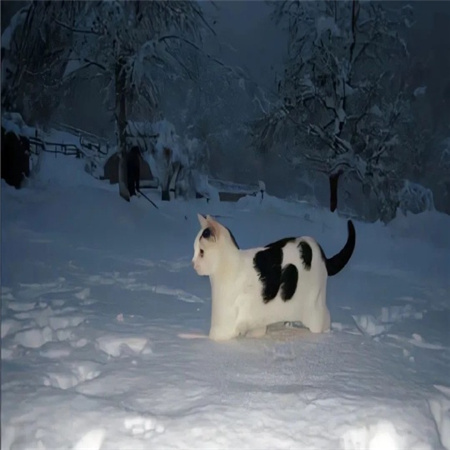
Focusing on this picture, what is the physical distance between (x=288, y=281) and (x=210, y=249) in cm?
25

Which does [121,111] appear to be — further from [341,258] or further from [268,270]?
[341,258]

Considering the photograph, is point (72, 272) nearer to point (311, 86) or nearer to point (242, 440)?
point (242, 440)

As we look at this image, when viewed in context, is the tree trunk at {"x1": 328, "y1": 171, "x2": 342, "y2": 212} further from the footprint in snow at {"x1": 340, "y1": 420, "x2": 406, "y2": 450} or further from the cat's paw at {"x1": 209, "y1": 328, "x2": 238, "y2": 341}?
the footprint in snow at {"x1": 340, "y1": 420, "x2": 406, "y2": 450}

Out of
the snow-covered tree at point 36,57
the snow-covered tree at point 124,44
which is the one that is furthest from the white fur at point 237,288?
the snow-covered tree at point 36,57

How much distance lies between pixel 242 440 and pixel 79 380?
0.48 metres

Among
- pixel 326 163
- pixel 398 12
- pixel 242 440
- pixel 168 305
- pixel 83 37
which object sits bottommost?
pixel 242 440

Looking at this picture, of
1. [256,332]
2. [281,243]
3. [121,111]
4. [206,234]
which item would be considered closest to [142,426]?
[256,332]

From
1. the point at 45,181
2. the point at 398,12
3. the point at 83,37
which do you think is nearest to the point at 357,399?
the point at 45,181

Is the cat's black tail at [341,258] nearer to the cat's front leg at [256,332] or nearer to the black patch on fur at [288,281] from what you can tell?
the black patch on fur at [288,281]

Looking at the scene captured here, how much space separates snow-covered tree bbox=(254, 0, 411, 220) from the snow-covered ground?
0.18 metres

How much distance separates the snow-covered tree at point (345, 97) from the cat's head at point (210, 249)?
39cm

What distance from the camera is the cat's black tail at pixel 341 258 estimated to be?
72.3 inches

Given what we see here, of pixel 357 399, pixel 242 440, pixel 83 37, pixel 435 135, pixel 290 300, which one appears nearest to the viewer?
pixel 242 440

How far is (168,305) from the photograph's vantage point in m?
1.83
